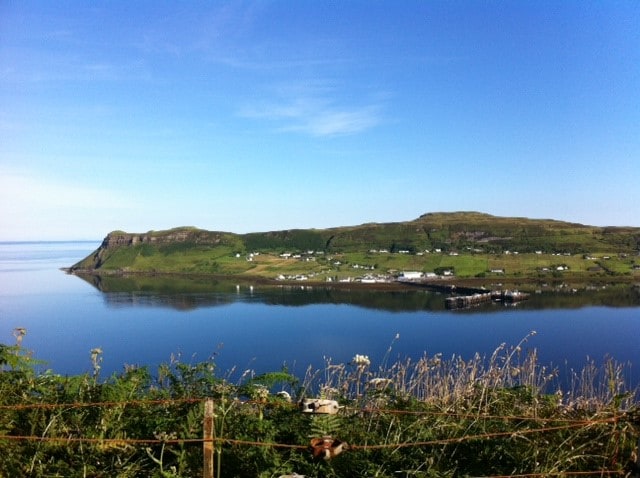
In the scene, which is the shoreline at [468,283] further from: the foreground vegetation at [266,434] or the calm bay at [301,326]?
the foreground vegetation at [266,434]

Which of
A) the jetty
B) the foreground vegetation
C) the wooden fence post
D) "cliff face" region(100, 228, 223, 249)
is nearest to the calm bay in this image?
the jetty

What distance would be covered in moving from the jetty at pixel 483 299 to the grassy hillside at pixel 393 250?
24.3m

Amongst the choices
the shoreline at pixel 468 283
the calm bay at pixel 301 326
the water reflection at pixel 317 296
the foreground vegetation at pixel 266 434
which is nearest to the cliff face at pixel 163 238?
the water reflection at pixel 317 296

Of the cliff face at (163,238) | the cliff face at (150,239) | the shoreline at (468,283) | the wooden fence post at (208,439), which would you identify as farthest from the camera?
the cliff face at (163,238)

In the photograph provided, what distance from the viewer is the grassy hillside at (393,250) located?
110 metres

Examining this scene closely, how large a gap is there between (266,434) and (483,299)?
79.5m

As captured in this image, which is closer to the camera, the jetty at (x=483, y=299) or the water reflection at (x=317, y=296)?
the water reflection at (x=317, y=296)

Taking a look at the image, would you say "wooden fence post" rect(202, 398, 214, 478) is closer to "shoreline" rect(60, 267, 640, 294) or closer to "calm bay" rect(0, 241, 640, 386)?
"calm bay" rect(0, 241, 640, 386)

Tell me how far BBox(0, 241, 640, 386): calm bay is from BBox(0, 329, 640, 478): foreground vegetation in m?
22.8

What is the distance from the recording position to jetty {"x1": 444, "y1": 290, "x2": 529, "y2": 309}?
243 feet

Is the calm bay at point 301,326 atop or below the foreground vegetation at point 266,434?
below

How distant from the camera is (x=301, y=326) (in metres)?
59.8

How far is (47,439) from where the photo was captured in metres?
3.73

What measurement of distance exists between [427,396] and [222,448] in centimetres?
322
